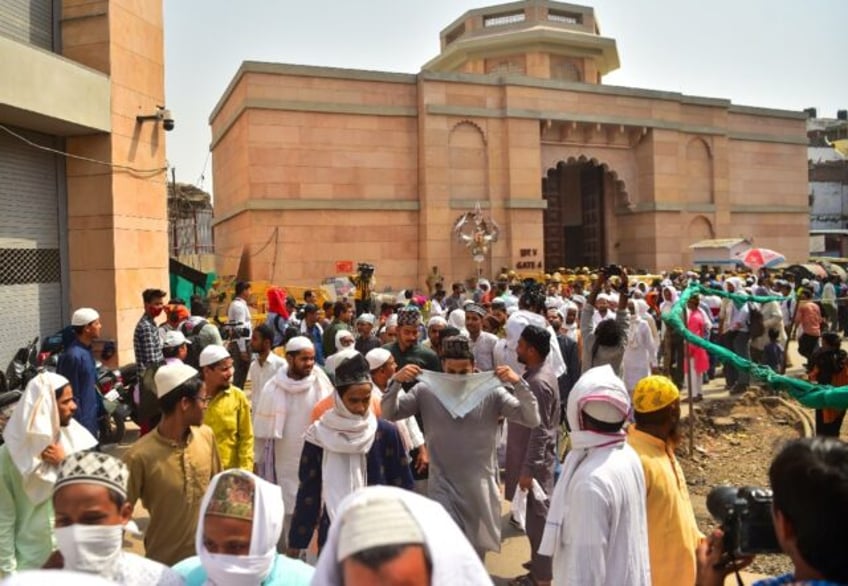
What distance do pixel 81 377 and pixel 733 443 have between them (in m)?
6.80

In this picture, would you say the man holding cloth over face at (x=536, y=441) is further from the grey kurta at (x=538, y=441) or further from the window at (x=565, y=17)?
the window at (x=565, y=17)

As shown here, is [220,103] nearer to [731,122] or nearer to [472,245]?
[472,245]

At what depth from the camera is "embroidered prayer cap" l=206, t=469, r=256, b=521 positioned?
6.55 ft

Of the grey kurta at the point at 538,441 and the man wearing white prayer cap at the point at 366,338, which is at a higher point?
the man wearing white prayer cap at the point at 366,338

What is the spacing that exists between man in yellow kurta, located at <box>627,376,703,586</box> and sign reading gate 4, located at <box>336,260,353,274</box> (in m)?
17.1

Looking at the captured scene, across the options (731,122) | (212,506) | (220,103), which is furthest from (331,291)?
(731,122)

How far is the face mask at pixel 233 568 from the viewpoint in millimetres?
1981

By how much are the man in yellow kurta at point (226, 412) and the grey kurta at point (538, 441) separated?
1.63 metres

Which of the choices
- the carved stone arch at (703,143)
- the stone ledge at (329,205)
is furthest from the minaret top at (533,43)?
the stone ledge at (329,205)

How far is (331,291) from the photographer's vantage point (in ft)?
53.7

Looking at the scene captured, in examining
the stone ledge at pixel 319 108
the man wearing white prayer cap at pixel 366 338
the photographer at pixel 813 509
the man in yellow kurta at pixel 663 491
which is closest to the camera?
the photographer at pixel 813 509

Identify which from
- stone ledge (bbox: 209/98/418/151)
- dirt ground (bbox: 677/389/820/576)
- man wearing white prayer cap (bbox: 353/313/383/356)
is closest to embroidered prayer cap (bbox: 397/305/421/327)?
man wearing white prayer cap (bbox: 353/313/383/356)

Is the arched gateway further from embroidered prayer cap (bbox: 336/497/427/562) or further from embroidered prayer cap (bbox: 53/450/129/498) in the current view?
embroidered prayer cap (bbox: 336/497/427/562)

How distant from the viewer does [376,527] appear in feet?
4.78
